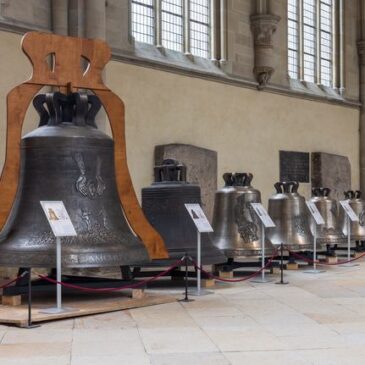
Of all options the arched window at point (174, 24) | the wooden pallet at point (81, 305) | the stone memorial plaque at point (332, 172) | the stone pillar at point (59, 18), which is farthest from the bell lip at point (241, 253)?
the stone memorial plaque at point (332, 172)

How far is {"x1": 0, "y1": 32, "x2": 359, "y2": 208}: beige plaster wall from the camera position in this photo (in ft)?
49.8

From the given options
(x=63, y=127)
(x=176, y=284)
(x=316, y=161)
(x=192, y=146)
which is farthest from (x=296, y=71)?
(x=63, y=127)

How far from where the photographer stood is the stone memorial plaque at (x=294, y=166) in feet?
65.5

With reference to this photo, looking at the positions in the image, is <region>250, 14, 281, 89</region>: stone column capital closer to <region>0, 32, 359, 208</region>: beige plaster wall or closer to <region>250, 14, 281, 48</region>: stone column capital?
<region>250, 14, 281, 48</region>: stone column capital

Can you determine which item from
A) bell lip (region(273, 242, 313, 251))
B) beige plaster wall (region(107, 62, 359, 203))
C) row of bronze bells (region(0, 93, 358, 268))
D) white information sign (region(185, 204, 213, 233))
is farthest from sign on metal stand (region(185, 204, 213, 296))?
beige plaster wall (region(107, 62, 359, 203))

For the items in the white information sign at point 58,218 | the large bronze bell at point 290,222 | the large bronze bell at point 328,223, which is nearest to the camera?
the white information sign at point 58,218

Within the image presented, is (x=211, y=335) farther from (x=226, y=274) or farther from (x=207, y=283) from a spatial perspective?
(x=226, y=274)

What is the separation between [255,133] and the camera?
750 inches

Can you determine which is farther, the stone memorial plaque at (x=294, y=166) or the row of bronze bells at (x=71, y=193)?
the stone memorial plaque at (x=294, y=166)

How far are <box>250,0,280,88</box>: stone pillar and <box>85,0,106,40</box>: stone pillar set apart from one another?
572 centimetres

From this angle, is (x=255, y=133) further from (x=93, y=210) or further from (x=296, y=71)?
(x=93, y=210)

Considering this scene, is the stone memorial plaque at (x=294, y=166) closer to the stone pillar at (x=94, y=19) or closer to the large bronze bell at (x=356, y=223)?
the large bronze bell at (x=356, y=223)

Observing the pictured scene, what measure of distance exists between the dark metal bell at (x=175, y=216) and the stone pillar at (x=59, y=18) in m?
4.86

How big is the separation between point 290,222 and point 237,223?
1.83m
